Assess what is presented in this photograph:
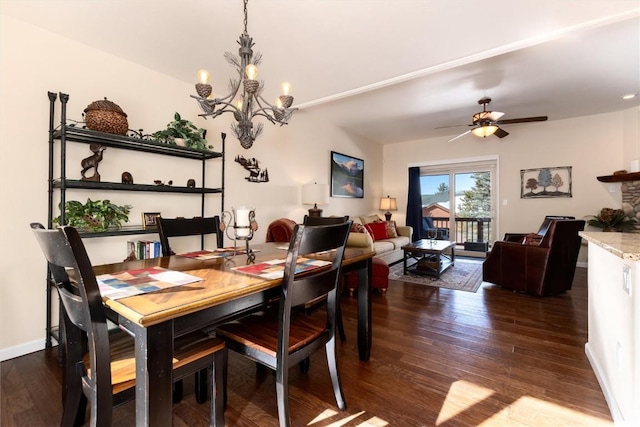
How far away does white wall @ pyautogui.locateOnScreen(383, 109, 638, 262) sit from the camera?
4.78 metres

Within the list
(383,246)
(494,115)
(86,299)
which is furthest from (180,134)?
(494,115)

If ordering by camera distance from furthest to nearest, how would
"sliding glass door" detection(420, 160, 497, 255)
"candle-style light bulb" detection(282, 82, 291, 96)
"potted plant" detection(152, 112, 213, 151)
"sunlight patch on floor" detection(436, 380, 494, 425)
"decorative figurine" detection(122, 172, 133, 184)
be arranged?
"sliding glass door" detection(420, 160, 497, 255) → "potted plant" detection(152, 112, 213, 151) → "decorative figurine" detection(122, 172, 133, 184) → "candle-style light bulb" detection(282, 82, 291, 96) → "sunlight patch on floor" detection(436, 380, 494, 425)

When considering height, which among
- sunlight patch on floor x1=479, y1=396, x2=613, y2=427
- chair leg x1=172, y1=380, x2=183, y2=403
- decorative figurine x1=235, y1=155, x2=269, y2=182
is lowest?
sunlight patch on floor x1=479, y1=396, x2=613, y2=427

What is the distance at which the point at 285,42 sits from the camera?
2.47 metres

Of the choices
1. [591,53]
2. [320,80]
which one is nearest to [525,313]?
[591,53]

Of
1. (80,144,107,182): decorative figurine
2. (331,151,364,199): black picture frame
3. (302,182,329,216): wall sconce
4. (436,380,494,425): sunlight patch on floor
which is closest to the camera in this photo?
(436,380,494,425): sunlight patch on floor

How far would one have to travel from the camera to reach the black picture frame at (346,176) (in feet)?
17.8

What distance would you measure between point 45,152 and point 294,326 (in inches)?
94.9

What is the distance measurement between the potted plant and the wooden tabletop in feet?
4.97

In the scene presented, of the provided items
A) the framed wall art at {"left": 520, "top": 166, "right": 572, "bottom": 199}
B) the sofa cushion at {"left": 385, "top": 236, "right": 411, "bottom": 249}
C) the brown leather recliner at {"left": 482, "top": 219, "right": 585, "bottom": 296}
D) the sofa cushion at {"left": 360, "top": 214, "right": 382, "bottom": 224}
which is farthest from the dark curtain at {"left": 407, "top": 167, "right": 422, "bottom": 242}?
the brown leather recliner at {"left": 482, "top": 219, "right": 585, "bottom": 296}

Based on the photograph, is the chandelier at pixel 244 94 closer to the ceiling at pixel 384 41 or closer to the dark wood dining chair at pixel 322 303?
the ceiling at pixel 384 41

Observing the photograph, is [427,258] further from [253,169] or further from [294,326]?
[294,326]

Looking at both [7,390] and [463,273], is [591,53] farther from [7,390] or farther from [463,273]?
[7,390]

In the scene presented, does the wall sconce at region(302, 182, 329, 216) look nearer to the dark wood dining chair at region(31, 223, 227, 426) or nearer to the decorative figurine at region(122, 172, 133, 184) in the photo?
the decorative figurine at region(122, 172, 133, 184)
